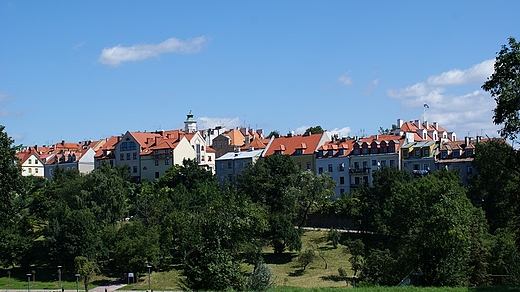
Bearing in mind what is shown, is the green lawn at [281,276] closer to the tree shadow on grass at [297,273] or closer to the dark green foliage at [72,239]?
the tree shadow on grass at [297,273]

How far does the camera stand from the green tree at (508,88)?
27.5 meters

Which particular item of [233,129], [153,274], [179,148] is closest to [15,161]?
[153,274]

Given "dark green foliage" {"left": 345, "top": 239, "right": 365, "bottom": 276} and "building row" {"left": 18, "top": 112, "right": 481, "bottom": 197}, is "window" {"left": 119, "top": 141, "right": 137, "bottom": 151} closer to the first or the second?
"building row" {"left": 18, "top": 112, "right": 481, "bottom": 197}

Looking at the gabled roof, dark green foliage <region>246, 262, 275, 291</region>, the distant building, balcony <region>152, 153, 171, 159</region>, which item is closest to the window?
balcony <region>152, 153, 171, 159</region>

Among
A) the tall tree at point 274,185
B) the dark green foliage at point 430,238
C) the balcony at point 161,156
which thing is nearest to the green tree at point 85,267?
the tall tree at point 274,185

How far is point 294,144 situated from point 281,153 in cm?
226

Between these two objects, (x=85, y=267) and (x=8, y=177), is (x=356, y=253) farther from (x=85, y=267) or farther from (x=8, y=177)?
(x=8, y=177)

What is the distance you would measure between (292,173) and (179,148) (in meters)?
22.6

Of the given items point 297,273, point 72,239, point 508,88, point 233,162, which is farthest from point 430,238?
point 233,162

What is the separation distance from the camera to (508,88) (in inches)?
1097

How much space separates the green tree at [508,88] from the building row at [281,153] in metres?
42.6

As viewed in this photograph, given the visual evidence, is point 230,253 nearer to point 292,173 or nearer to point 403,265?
point 403,265

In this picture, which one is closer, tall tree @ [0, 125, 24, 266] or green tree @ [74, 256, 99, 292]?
tall tree @ [0, 125, 24, 266]

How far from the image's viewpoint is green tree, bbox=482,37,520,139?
27.5 meters
